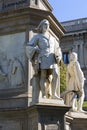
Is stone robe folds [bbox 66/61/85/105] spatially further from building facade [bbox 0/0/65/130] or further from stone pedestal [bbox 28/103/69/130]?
stone pedestal [bbox 28/103/69/130]

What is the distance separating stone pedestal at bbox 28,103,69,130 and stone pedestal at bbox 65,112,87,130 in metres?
1.78

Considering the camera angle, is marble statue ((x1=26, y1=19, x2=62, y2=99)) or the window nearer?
marble statue ((x1=26, y1=19, x2=62, y2=99))

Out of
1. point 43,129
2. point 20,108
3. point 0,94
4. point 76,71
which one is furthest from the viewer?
point 76,71

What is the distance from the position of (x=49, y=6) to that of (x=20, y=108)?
479 centimetres

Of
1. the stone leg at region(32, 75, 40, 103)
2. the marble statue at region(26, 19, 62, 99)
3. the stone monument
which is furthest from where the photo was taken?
the marble statue at region(26, 19, 62, 99)

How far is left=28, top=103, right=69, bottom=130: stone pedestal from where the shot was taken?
10.2 m

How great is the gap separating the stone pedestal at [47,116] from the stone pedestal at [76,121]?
1.78 metres

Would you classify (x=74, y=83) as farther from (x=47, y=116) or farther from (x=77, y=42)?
(x=77, y=42)

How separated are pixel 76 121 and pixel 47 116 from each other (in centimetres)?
262

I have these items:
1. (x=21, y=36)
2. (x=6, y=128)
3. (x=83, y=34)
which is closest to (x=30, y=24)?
Answer: (x=21, y=36)

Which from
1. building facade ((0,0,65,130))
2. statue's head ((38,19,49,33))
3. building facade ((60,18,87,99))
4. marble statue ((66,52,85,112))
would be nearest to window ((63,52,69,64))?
building facade ((60,18,87,99))

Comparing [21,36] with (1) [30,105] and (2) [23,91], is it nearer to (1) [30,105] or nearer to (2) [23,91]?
(2) [23,91]

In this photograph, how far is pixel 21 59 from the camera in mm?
12047

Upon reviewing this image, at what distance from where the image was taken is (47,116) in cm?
1041
